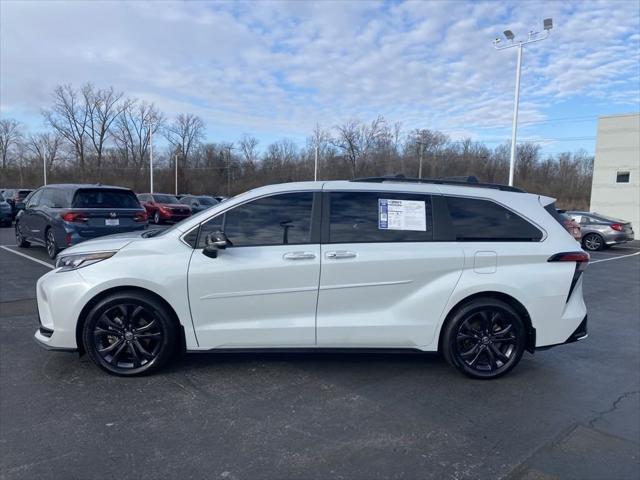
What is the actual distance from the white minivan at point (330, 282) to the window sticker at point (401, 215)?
1 centimetres

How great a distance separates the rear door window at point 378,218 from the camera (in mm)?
4137

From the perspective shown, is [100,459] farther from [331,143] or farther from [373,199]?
[331,143]

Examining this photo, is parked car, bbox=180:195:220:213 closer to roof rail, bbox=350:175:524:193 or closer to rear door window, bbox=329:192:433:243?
roof rail, bbox=350:175:524:193

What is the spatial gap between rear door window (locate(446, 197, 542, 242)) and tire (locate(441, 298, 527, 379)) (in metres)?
0.60

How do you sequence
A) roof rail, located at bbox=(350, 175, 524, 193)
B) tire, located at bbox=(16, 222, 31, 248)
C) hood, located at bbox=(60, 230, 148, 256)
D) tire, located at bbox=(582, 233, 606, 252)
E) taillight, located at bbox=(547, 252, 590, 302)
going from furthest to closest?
1. tire, located at bbox=(582, 233, 606, 252)
2. tire, located at bbox=(16, 222, 31, 248)
3. roof rail, located at bbox=(350, 175, 524, 193)
4. taillight, located at bbox=(547, 252, 590, 302)
5. hood, located at bbox=(60, 230, 148, 256)

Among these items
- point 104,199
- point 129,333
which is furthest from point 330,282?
point 104,199

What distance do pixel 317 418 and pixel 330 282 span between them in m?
1.13

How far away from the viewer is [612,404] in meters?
3.88

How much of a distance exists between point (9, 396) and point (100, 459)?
139 cm

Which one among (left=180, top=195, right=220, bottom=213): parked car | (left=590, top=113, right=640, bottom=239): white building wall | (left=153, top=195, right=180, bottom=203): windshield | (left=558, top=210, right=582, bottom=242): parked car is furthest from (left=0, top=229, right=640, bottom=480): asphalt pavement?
(left=590, top=113, right=640, bottom=239): white building wall

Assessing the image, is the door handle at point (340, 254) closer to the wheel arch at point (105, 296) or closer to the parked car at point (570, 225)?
the wheel arch at point (105, 296)

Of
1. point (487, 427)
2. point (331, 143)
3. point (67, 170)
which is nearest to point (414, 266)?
point (487, 427)

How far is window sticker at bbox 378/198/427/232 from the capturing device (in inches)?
165

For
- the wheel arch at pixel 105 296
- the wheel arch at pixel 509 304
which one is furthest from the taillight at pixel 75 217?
the wheel arch at pixel 509 304
